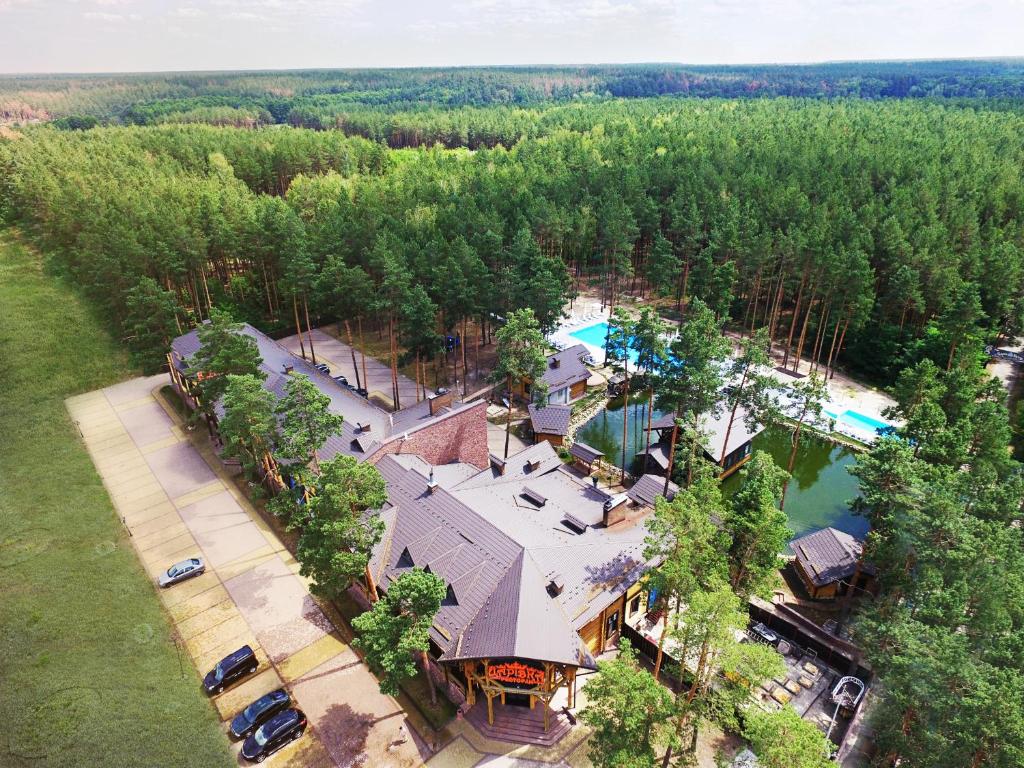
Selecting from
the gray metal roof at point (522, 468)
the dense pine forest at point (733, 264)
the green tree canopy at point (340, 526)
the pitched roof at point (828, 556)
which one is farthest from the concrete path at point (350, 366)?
the pitched roof at point (828, 556)

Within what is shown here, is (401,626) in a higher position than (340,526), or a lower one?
lower

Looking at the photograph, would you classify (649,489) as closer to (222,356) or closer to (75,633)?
(222,356)

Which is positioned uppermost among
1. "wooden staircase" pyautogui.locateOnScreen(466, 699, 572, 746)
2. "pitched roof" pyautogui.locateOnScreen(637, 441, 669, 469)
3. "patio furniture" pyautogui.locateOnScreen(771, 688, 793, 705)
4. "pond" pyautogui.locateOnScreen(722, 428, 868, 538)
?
"pitched roof" pyautogui.locateOnScreen(637, 441, 669, 469)

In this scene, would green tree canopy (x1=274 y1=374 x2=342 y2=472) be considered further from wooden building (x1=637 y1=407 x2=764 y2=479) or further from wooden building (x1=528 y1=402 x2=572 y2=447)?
wooden building (x1=637 y1=407 x2=764 y2=479)

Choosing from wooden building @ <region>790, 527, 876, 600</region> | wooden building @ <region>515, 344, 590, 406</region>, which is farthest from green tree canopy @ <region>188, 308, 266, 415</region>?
wooden building @ <region>790, 527, 876, 600</region>

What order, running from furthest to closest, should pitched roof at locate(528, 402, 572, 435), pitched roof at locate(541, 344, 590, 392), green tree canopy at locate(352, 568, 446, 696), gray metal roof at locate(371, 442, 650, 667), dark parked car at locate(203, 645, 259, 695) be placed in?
1. pitched roof at locate(541, 344, 590, 392)
2. pitched roof at locate(528, 402, 572, 435)
3. dark parked car at locate(203, 645, 259, 695)
4. gray metal roof at locate(371, 442, 650, 667)
5. green tree canopy at locate(352, 568, 446, 696)

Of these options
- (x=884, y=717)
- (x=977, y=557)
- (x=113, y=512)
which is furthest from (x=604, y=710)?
(x=113, y=512)

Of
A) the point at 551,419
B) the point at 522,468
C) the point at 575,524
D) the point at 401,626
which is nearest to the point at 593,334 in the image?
the point at 551,419

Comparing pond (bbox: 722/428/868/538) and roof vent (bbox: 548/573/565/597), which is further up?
roof vent (bbox: 548/573/565/597)
